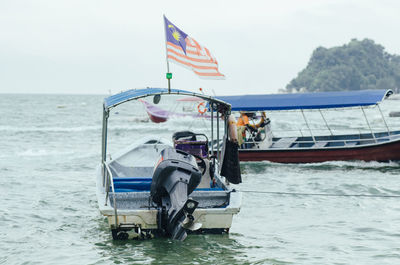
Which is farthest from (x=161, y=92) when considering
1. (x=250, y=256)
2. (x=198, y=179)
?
Answer: (x=250, y=256)

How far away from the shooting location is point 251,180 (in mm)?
14055

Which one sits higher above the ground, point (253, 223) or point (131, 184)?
point (131, 184)

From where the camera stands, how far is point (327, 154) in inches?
628

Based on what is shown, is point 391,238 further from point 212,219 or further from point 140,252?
point 140,252

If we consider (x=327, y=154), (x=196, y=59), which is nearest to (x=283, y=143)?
(x=327, y=154)

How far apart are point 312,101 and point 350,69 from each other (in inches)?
5048

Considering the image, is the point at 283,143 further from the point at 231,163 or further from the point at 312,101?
the point at 231,163

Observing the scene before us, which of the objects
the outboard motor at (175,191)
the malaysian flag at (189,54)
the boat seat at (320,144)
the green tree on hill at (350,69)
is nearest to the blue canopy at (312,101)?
the boat seat at (320,144)

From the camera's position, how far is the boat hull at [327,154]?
15586 millimetres

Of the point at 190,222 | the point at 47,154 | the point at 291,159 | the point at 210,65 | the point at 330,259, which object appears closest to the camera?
the point at 190,222

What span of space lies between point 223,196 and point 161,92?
179cm

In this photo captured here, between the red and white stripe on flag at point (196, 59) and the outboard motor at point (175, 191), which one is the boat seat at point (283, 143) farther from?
the outboard motor at point (175, 191)

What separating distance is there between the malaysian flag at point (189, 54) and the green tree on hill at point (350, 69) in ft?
421

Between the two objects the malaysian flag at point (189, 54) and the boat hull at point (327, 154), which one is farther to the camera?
the boat hull at point (327, 154)
